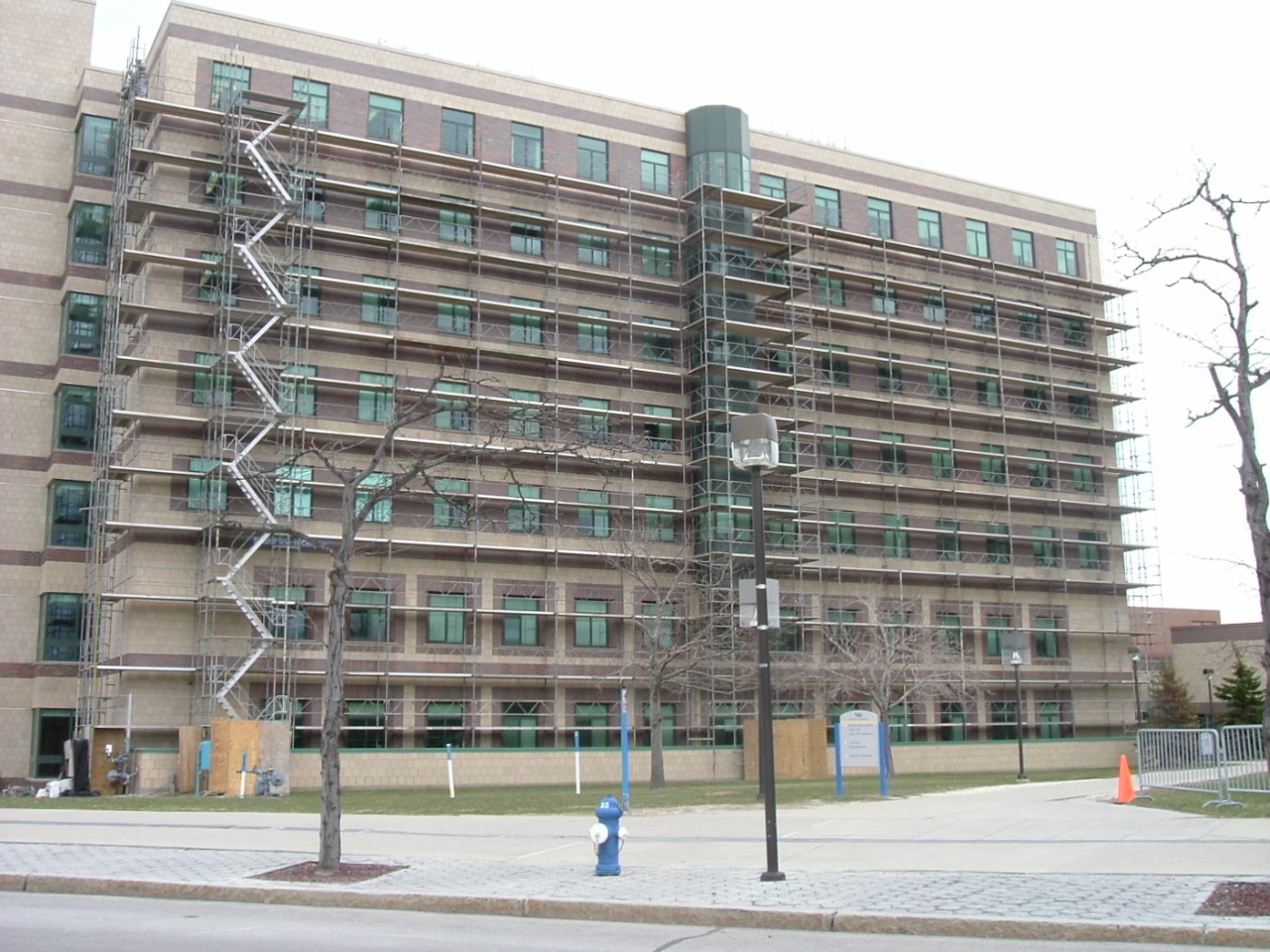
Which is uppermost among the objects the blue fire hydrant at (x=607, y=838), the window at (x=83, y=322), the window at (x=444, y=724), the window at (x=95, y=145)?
the window at (x=95, y=145)

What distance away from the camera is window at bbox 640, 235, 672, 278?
2093 inches

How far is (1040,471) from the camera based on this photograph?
198 ft

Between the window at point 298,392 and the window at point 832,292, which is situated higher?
the window at point 832,292

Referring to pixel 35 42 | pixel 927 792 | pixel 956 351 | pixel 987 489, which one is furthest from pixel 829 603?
pixel 35 42

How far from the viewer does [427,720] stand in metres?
45.2

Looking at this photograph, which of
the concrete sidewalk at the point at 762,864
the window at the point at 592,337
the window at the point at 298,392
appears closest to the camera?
the concrete sidewalk at the point at 762,864

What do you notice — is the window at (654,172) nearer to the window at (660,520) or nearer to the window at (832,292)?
the window at (832,292)

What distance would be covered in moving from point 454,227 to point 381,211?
9.23 ft

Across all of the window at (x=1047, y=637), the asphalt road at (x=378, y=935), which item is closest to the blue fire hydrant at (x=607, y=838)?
the asphalt road at (x=378, y=935)

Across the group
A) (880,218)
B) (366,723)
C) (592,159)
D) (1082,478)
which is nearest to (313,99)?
(592,159)

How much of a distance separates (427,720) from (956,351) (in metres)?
29.8

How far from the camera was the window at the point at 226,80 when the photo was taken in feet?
149

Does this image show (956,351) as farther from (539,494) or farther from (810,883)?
(810,883)

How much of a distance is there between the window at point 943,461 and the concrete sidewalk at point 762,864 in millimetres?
34970
